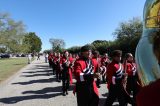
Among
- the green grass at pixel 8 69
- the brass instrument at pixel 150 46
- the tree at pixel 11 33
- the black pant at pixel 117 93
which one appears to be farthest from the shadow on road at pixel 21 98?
the tree at pixel 11 33

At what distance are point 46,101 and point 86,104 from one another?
544cm

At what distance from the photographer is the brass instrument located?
3.89ft

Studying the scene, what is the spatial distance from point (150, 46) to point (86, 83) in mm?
5927

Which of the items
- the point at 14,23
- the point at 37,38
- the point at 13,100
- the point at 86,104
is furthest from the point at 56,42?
the point at 86,104

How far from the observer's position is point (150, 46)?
1210 millimetres

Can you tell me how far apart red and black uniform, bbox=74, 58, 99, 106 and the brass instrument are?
5.76m

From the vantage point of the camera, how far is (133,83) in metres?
9.53

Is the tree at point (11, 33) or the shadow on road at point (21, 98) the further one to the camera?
the tree at point (11, 33)

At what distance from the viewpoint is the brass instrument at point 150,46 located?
118 cm

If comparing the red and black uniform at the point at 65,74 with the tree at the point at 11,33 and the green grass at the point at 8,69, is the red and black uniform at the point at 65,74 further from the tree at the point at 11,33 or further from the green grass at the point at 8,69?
the tree at the point at 11,33

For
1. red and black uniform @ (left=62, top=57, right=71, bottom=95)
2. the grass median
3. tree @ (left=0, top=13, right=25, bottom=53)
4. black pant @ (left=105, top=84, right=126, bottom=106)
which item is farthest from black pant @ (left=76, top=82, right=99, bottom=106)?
tree @ (left=0, top=13, right=25, bottom=53)

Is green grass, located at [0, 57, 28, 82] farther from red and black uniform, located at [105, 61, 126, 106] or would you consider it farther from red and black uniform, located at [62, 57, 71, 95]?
red and black uniform, located at [105, 61, 126, 106]

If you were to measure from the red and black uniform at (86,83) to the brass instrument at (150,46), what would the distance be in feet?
18.9

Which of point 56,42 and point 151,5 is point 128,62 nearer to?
point 151,5
